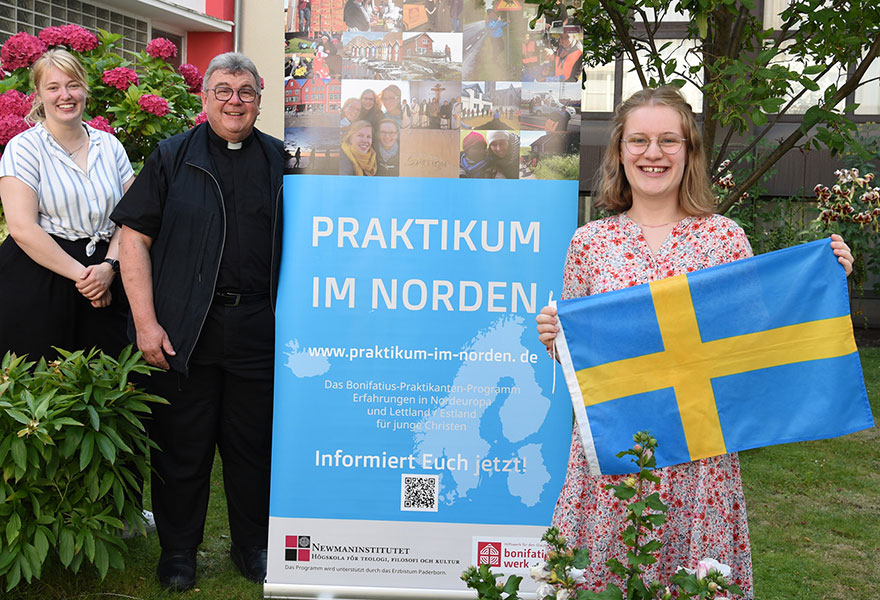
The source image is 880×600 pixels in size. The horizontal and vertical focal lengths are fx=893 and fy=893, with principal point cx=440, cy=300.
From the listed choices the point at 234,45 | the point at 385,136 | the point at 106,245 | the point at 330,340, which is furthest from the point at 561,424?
the point at 234,45

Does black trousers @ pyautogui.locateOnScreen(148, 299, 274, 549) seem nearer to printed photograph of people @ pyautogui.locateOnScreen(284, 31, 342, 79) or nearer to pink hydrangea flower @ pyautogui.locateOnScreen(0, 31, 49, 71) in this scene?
printed photograph of people @ pyautogui.locateOnScreen(284, 31, 342, 79)

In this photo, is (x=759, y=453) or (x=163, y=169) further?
(x=759, y=453)

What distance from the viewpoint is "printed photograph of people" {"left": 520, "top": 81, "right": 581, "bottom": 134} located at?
121 inches

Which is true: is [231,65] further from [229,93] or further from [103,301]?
[103,301]

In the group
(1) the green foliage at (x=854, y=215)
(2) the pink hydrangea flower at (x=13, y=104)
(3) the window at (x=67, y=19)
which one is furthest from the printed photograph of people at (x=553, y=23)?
(3) the window at (x=67, y=19)

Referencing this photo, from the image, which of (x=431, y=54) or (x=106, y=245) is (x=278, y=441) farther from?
(x=431, y=54)

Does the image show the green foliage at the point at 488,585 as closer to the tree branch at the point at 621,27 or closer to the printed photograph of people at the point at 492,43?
the printed photograph of people at the point at 492,43

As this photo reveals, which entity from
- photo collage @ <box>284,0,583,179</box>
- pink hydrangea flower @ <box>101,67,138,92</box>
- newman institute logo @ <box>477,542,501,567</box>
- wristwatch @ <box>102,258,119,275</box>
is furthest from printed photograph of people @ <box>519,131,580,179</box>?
pink hydrangea flower @ <box>101,67,138,92</box>

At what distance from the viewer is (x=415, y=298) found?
3154 millimetres

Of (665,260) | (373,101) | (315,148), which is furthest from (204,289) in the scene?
(665,260)

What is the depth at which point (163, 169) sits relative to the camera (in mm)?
3359

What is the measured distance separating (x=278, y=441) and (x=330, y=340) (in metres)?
0.41

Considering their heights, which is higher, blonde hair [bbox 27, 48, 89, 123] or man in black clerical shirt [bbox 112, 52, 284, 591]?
blonde hair [bbox 27, 48, 89, 123]

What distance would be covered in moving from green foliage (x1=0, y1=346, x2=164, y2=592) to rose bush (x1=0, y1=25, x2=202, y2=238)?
4.82 feet
